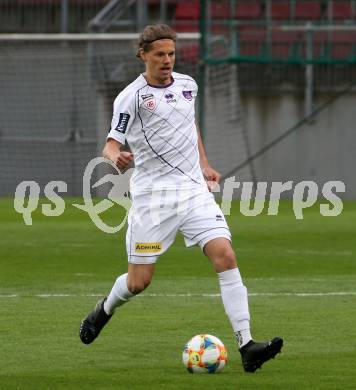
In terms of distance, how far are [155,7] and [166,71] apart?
22059 mm

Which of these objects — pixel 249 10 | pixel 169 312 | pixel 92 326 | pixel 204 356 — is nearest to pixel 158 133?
pixel 92 326

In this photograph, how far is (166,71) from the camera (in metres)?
8.06

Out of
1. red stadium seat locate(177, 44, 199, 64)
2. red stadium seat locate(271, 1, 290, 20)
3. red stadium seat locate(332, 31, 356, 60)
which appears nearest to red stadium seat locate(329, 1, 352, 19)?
red stadium seat locate(332, 31, 356, 60)

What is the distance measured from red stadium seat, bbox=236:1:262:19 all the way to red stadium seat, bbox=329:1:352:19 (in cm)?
165

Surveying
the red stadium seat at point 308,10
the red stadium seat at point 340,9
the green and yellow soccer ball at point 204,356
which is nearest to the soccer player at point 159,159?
the green and yellow soccer ball at point 204,356

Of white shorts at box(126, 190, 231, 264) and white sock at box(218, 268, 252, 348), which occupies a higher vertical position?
white shorts at box(126, 190, 231, 264)

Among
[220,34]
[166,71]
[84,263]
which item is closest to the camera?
[166,71]

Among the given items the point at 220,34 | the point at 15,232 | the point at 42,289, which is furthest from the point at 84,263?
the point at 220,34

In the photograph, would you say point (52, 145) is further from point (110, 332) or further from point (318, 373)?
point (318, 373)

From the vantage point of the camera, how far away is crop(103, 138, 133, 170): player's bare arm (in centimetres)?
757

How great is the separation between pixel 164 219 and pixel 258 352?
1.17m

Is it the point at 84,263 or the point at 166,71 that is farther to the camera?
the point at 84,263

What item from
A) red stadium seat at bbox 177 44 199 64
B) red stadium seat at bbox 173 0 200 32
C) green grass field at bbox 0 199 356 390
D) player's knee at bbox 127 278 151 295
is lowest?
red stadium seat at bbox 173 0 200 32

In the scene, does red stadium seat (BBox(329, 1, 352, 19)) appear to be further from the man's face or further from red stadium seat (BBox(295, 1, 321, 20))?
the man's face
